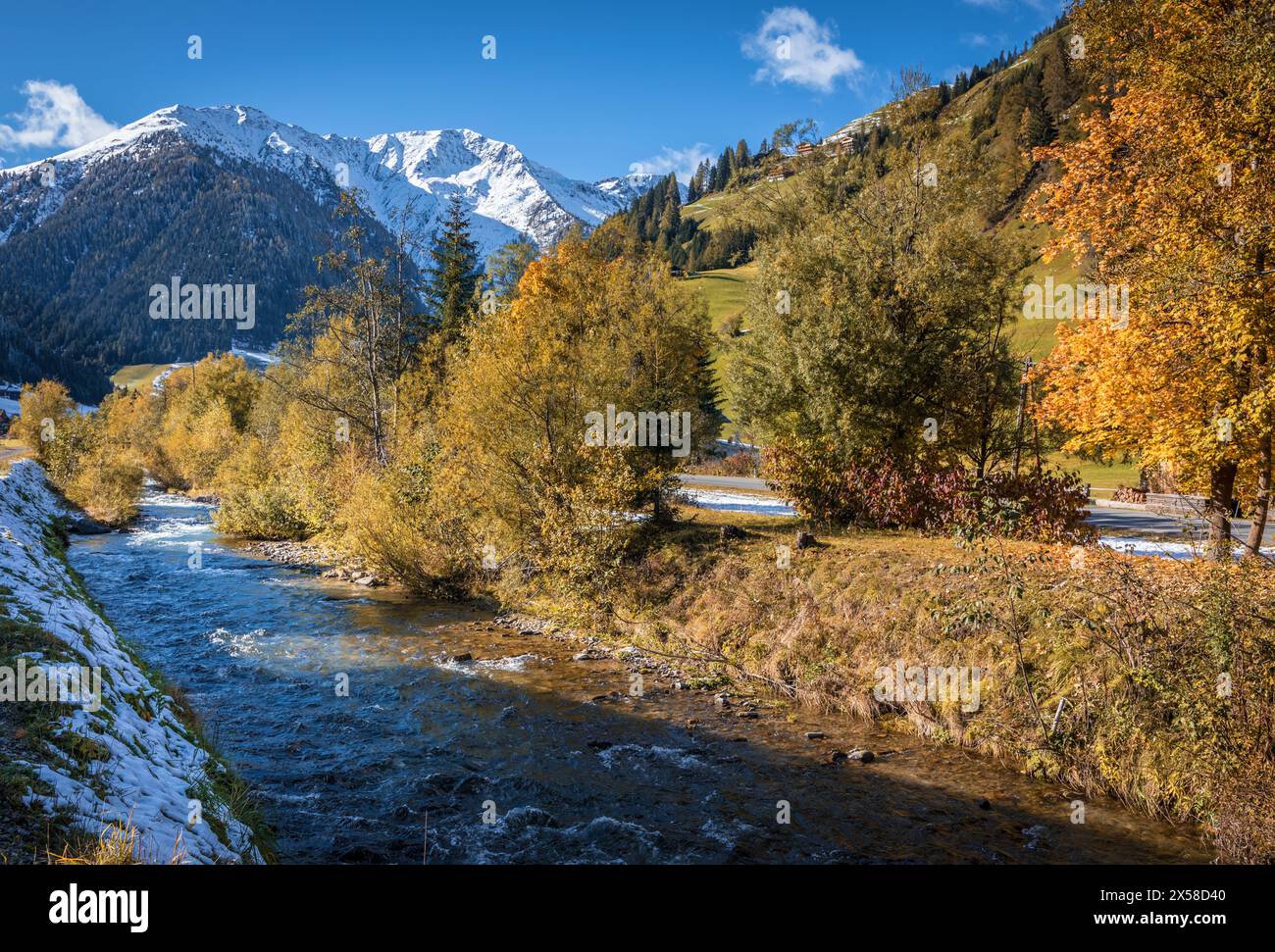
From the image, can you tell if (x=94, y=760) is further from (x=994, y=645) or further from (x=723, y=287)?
(x=723, y=287)

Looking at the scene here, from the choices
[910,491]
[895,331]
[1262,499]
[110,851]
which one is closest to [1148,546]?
[1262,499]

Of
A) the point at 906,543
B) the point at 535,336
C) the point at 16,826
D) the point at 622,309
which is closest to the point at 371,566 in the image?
the point at 535,336

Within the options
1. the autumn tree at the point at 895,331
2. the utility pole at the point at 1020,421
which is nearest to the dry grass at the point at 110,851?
the autumn tree at the point at 895,331

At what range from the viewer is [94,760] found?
7.30 m

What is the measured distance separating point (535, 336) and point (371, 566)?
12451 millimetres

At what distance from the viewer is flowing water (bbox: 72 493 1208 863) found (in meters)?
9.91

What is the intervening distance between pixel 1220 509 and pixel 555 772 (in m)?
14.4

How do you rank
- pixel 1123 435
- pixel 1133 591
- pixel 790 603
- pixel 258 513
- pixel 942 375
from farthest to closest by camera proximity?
pixel 258 513
pixel 942 375
pixel 790 603
pixel 1123 435
pixel 1133 591

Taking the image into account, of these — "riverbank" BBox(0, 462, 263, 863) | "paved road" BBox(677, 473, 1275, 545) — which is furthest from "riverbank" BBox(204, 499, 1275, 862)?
"riverbank" BBox(0, 462, 263, 863)

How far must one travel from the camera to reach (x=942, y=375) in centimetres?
2231

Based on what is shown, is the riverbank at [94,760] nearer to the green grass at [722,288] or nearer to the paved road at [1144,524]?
the paved road at [1144,524]

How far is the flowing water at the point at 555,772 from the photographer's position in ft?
32.5
